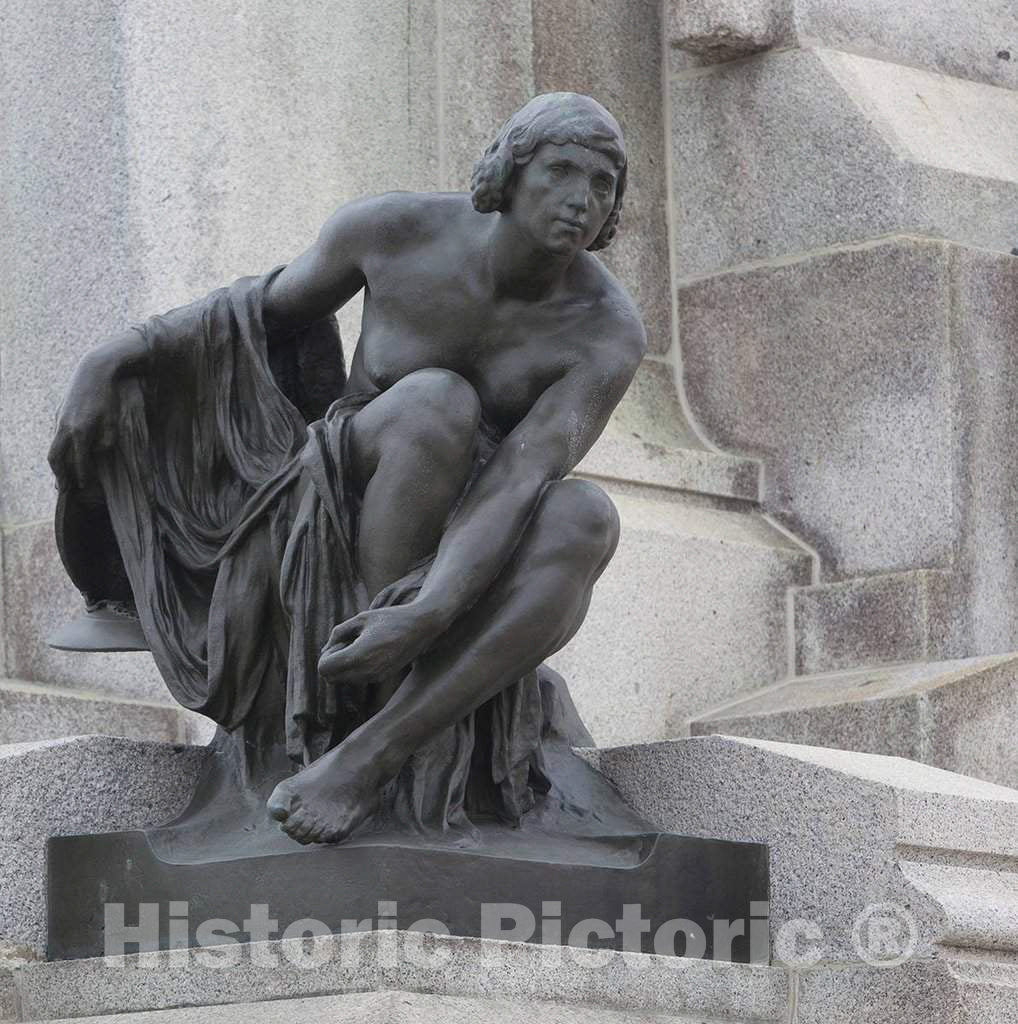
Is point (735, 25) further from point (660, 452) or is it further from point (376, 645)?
point (376, 645)

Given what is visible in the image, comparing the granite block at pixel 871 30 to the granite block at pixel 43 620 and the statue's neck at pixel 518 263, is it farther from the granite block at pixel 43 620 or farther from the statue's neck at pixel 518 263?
the statue's neck at pixel 518 263

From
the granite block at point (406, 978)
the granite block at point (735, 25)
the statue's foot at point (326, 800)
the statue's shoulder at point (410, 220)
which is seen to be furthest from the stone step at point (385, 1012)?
the granite block at point (735, 25)

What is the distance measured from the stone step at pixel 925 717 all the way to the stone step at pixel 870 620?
21cm

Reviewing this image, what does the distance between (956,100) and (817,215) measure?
0.80m

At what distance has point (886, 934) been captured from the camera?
6.50 metres

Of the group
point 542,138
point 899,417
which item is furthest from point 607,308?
point 899,417

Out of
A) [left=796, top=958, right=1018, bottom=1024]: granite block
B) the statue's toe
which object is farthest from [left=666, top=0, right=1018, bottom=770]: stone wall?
the statue's toe

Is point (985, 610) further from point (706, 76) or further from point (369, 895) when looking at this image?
point (369, 895)

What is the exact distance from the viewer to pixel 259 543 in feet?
21.9

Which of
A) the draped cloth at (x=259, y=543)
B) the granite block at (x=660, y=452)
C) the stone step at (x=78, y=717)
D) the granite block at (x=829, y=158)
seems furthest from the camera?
the granite block at (x=829, y=158)

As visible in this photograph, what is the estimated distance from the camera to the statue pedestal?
6.01m

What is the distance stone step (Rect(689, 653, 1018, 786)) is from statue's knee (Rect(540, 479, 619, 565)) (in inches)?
94.6

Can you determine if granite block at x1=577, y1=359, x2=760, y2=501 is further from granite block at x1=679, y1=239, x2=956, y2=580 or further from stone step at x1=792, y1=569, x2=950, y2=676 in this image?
stone step at x1=792, y1=569, x2=950, y2=676

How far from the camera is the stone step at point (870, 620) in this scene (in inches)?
365
